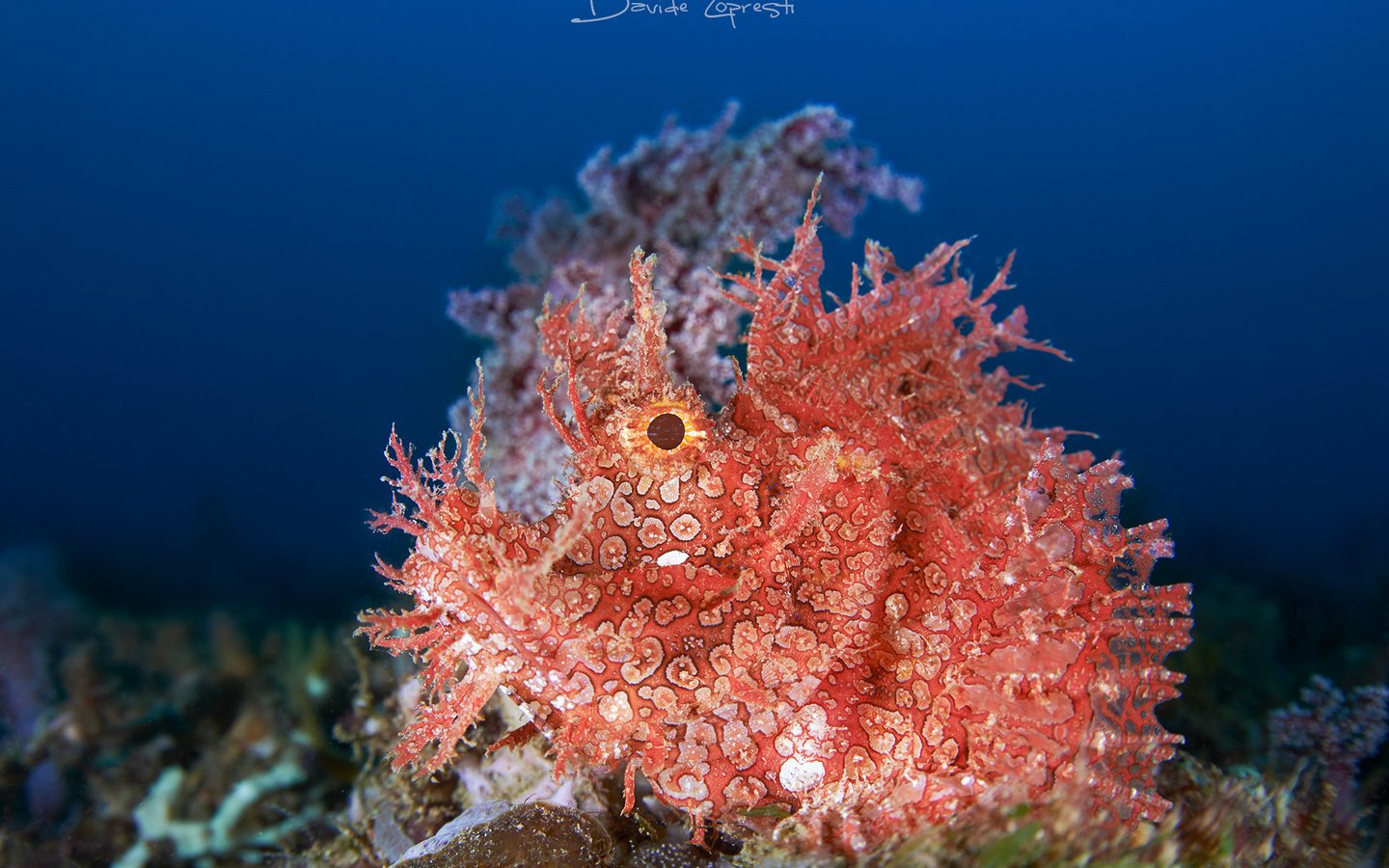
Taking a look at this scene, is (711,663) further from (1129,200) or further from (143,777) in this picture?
(1129,200)

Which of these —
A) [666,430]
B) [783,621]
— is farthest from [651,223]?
[783,621]

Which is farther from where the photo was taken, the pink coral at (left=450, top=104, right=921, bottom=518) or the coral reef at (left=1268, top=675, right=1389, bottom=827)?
the coral reef at (left=1268, top=675, right=1389, bottom=827)

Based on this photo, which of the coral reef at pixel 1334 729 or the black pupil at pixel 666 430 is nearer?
the black pupil at pixel 666 430

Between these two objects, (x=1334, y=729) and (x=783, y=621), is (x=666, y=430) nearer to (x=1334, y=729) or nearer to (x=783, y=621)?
(x=783, y=621)

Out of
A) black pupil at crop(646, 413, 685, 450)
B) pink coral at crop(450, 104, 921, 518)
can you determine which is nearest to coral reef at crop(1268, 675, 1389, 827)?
pink coral at crop(450, 104, 921, 518)
